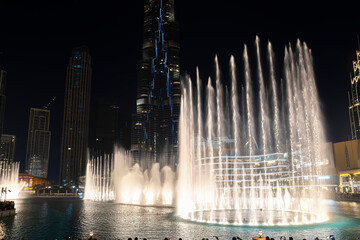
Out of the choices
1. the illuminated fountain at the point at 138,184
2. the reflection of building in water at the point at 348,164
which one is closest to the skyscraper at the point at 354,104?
the reflection of building in water at the point at 348,164

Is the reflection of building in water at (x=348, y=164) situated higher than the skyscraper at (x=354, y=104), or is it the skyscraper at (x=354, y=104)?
the skyscraper at (x=354, y=104)

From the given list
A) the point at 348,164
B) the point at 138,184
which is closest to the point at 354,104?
the point at 348,164

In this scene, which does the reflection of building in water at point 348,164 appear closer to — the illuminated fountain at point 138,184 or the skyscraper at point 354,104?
the illuminated fountain at point 138,184

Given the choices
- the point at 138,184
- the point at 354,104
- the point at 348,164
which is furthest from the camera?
the point at 354,104

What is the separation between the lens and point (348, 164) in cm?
9075

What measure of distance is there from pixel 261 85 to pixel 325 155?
208 feet

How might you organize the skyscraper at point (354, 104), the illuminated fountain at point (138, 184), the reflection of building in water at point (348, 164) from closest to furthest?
the illuminated fountain at point (138, 184) < the reflection of building in water at point (348, 164) < the skyscraper at point (354, 104)

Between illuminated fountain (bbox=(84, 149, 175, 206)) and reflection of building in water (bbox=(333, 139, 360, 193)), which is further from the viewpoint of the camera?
reflection of building in water (bbox=(333, 139, 360, 193))

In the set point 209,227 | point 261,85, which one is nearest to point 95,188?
point 261,85

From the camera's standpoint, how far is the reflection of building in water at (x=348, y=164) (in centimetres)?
8625

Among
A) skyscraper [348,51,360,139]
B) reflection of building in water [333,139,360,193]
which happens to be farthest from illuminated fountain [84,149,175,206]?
skyscraper [348,51,360,139]

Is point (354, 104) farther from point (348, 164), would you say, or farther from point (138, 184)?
point (138, 184)

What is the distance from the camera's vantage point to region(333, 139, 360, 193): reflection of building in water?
86.2m

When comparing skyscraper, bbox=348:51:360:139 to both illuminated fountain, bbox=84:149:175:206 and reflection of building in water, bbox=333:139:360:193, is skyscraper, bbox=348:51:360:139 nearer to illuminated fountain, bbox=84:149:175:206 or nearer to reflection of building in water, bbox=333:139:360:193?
reflection of building in water, bbox=333:139:360:193
